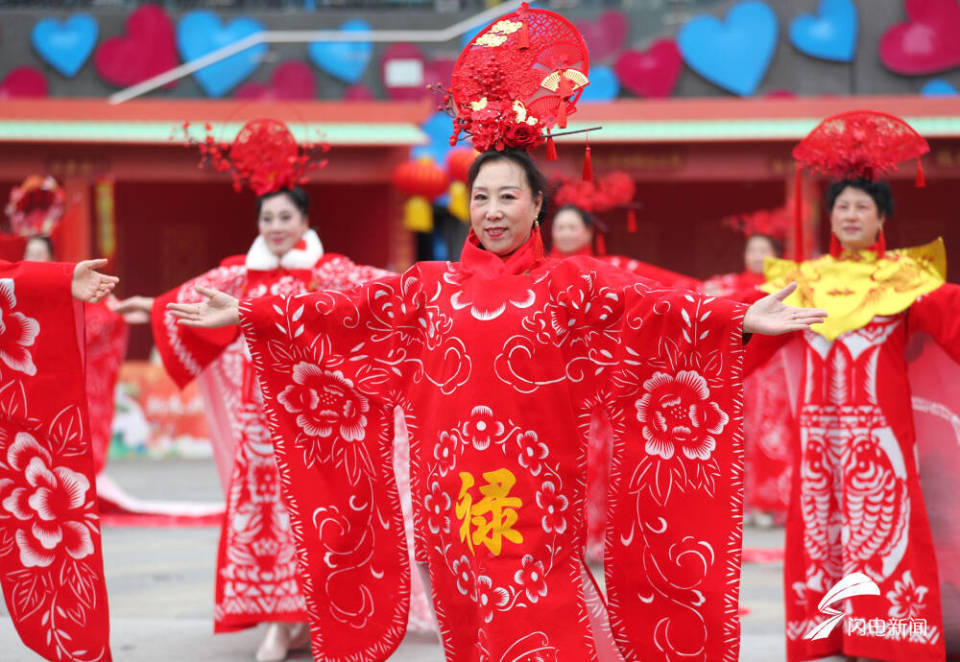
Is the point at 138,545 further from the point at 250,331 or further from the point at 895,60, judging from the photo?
the point at 895,60

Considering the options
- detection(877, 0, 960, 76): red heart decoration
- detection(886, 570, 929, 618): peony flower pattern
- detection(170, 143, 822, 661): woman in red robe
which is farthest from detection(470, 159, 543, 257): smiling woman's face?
detection(877, 0, 960, 76): red heart decoration

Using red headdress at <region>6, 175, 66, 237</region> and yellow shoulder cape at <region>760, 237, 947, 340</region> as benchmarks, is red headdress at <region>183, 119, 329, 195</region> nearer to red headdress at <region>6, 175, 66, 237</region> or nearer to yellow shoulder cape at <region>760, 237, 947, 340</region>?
yellow shoulder cape at <region>760, 237, 947, 340</region>

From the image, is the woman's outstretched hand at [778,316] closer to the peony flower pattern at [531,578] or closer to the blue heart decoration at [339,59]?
the peony flower pattern at [531,578]

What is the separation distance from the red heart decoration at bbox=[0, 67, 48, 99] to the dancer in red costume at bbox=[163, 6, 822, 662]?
347 inches

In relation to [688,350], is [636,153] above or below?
above

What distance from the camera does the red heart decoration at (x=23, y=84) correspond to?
36.7ft

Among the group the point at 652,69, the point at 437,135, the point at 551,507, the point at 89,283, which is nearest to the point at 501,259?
the point at 551,507

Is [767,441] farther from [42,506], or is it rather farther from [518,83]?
[42,506]

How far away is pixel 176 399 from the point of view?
32.8 feet

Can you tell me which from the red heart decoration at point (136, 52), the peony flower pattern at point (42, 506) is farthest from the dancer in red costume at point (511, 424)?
the red heart decoration at point (136, 52)

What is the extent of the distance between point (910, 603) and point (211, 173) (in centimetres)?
791

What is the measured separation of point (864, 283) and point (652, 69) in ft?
24.1

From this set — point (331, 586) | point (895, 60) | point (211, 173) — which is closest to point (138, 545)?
point (331, 586)

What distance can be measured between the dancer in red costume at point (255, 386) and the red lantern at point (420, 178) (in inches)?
235
